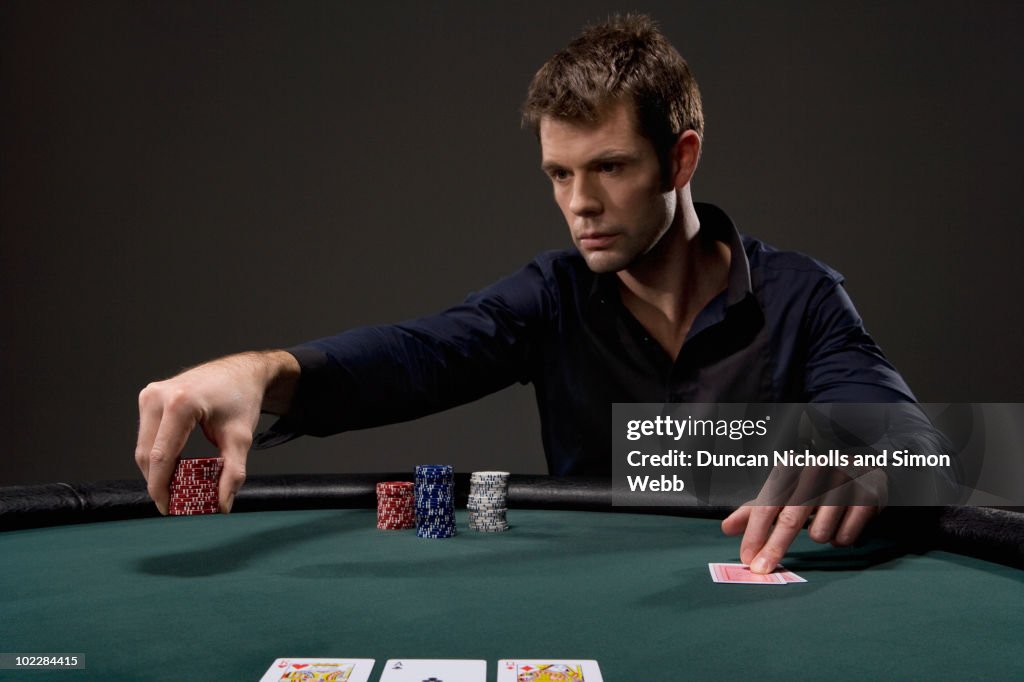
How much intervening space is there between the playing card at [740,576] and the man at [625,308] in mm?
968

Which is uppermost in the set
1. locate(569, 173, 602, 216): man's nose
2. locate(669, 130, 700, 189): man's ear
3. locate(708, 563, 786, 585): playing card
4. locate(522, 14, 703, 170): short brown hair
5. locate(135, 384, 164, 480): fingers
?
locate(522, 14, 703, 170): short brown hair

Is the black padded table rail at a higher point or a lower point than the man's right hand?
lower

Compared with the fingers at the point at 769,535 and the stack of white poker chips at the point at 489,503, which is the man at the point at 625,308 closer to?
the stack of white poker chips at the point at 489,503

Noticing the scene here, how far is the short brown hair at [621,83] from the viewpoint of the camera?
2.42m

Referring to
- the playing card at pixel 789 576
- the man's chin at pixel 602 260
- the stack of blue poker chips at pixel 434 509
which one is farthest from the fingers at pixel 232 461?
the man's chin at pixel 602 260

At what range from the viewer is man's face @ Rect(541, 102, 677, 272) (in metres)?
2.44

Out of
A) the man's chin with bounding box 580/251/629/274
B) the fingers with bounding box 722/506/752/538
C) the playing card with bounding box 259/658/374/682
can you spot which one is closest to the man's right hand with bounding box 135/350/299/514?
the playing card with bounding box 259/658/374/682

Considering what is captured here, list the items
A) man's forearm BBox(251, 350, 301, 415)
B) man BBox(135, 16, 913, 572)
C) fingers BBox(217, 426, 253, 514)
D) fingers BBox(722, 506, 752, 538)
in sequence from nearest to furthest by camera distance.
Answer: fingers BBox(217, 426, 253, 514), fingers BBox(722, 506, 752, 538), man's forearm BBox(251, 350, 301, 415), man BBox(135, 16, 913, 572)

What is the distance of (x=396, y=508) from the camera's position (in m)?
1.82

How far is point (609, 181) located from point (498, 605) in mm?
1548

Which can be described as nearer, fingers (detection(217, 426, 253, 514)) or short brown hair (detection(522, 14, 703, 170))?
fingers (detection(217, 426, 253, 514))

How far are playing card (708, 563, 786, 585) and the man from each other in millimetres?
968

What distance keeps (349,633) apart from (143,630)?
0.81 ft

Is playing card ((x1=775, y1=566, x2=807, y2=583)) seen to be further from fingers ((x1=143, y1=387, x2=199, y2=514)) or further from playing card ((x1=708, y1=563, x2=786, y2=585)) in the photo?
fingers ((x1=143, y1=387, x2=199, y2=514))
